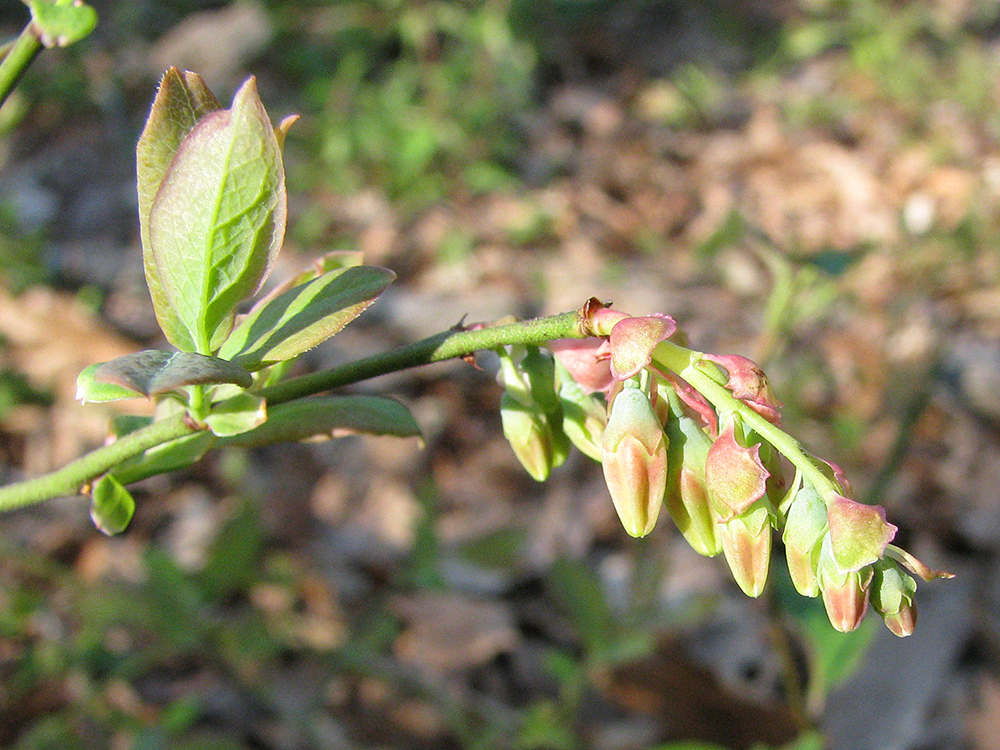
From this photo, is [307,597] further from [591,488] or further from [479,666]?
[591,488]

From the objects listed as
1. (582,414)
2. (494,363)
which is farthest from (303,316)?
(494,363)

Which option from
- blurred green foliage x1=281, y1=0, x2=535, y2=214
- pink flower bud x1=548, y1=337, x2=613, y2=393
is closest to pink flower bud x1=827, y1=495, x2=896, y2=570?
pink flower bud x1=548, y1=337, x2=613, y2=393

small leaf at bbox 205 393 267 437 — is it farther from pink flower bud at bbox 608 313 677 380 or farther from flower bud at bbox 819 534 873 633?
flower bud at bbox 819 534 873 633

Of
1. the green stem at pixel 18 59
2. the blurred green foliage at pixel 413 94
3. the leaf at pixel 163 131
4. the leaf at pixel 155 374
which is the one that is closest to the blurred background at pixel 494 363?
the blurred green foliage at pixel 413 94

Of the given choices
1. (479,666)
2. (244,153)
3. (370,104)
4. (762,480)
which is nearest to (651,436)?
(762,480)

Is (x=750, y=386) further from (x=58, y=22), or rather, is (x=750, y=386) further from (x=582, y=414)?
(x=58, y=22)

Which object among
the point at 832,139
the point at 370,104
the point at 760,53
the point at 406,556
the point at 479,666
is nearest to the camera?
the point at 479,666
